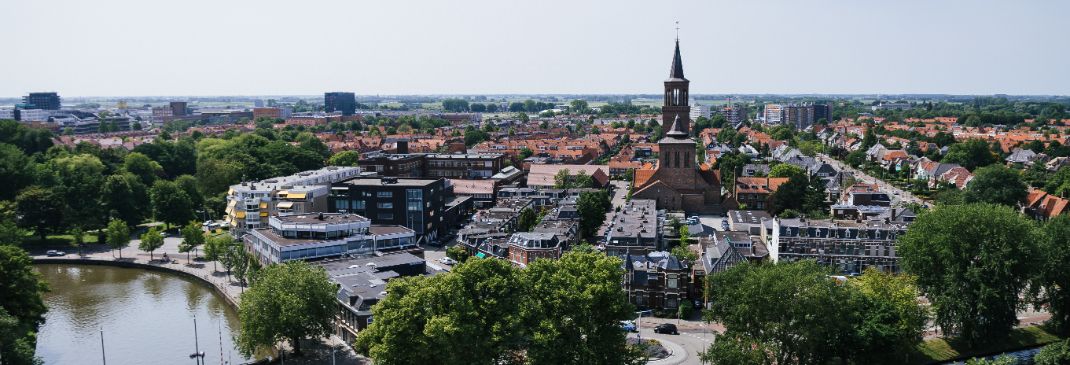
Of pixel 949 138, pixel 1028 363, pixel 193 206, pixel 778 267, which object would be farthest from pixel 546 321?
pixel 949 138

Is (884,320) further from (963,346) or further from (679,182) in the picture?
(679,182)

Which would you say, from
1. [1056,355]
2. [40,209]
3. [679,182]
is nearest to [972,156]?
[679,182]

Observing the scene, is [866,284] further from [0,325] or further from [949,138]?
[949,138]

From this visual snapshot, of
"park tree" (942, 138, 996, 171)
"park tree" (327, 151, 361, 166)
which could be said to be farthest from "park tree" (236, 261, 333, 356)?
"park tree" (942, 138, 996, 171)

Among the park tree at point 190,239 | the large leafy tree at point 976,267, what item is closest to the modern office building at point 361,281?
the park tree at point 190,239

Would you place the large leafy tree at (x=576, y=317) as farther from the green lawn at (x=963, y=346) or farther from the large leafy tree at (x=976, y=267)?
the large leafy tree at (x=976, y=267)

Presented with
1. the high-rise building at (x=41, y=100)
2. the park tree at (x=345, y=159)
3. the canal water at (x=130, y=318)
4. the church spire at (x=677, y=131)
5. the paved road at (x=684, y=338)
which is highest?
the high-rise building at (x=41, y=100)

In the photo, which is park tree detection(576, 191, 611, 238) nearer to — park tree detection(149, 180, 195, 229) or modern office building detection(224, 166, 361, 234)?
modern office building detection(224, 166, 361, 234)
